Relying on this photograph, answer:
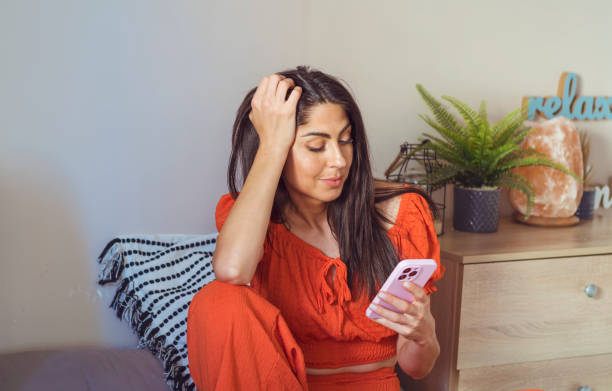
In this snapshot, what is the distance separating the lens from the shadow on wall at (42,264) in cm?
135

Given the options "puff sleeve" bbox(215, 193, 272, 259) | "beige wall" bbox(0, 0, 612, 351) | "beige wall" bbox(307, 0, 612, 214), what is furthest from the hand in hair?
"beige wall" bbox(307, 0, 612, 214)

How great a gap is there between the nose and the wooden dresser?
18.6 inches

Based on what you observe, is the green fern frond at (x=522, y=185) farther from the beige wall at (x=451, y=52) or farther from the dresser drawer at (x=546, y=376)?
the dresser drawer at (x=546, y=376)

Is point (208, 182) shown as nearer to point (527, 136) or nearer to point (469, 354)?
point (469, 354)

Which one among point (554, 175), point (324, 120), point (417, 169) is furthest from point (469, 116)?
point (324, 120)

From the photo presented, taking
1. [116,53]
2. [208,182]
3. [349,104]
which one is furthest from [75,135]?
[349,104]

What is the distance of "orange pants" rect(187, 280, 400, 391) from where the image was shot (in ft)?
3.09

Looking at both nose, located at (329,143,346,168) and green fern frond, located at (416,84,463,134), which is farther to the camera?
green fern frond, located at (416,84,463,134)

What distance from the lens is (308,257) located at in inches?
46.8

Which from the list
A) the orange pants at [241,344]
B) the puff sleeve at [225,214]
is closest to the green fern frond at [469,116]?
the puff sleeve at [225,214]

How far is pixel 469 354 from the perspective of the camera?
4.65 feet

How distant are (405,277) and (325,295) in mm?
207

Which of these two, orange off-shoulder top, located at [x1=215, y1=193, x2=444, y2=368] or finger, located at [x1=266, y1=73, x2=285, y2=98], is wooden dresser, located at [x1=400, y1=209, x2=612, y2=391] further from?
finger, located at [x1=266, y1=73, x2=285, y2=98]

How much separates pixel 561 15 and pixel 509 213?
27.7 inches
